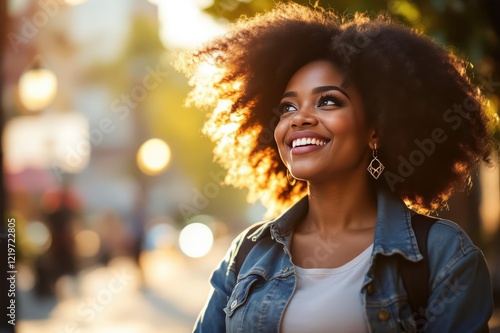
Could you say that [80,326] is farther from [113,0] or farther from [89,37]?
[113,0]

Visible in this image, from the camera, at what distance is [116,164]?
54.0 m

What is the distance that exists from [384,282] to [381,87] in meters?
0.97

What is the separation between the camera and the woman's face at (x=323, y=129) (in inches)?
140

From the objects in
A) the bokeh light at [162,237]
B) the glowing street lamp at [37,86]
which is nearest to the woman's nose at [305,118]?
the glowing street lamp at [37,86]

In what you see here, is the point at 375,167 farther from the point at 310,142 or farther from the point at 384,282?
the point at 384,282

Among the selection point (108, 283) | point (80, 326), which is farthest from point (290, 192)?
point (108, 283)

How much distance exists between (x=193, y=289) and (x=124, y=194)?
4230 cm

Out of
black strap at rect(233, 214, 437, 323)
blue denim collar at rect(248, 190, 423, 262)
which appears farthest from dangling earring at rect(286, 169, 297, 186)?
black strap at rect(233, 214, 437, 323)

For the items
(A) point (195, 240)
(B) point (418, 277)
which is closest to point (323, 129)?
(B) point (418, 277)

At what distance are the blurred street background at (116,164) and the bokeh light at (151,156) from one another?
0.11 meters

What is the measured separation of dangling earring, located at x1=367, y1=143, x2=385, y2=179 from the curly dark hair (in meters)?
0.03

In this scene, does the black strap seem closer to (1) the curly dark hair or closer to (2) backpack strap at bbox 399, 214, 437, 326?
(2) backpack strap at bbox 399, 214, 437, 326

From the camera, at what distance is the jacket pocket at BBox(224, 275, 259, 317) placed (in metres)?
3.48

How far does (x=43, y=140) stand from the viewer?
30328 mm
